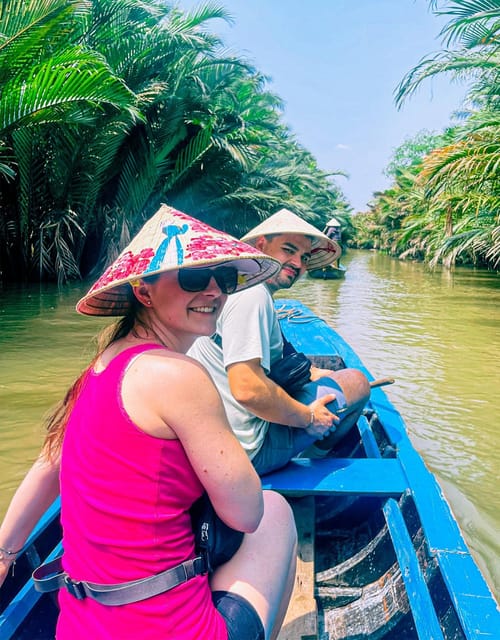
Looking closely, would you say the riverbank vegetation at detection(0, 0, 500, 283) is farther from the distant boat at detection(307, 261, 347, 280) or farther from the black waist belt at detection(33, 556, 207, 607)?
the black waist belt at detection(33, 556, 207, 607)

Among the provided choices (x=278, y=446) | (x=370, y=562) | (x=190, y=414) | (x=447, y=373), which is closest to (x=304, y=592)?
(x=370, y=562)

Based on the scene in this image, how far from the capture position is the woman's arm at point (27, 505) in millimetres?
1447

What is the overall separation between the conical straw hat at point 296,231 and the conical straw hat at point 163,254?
119 centimetres

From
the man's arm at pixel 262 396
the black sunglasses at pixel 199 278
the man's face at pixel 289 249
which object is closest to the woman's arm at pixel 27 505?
the black sunglasses at pixel 199 278

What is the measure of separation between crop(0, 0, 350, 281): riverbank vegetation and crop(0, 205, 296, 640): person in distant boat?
759cm

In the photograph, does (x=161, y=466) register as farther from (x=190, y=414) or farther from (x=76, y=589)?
(x=76, y=589)

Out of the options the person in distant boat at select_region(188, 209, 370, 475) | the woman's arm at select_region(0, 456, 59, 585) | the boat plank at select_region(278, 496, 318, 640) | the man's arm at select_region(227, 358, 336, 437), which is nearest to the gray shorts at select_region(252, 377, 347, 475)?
the person in distant boat at select_region(188, 209, 370, 475)

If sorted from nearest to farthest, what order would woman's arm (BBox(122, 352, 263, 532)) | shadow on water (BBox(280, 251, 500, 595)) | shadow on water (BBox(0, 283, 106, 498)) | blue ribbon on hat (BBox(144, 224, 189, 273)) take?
woman's arm (BBox(122, 352, 263, 532))
blue ribbon on hat (BBox(144, 224, 189, 273))
shadow on water (BBox(280, 251, 500, 595))
shadow on water (BBox(0, 283, 106, 498))

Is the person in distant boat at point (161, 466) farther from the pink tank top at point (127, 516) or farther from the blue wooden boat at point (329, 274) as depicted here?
the blue wooden boat at point (329, 274)

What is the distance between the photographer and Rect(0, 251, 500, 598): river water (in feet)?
12.1

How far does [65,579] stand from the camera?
1.20m

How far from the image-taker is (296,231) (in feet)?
8.45

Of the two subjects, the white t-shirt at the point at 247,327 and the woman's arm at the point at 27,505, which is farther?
the white t-shirt at the point at 247,327

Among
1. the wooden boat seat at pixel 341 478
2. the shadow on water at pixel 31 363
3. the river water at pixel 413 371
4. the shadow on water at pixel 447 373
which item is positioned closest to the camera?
the wooden boat seat at pixel 341 478
